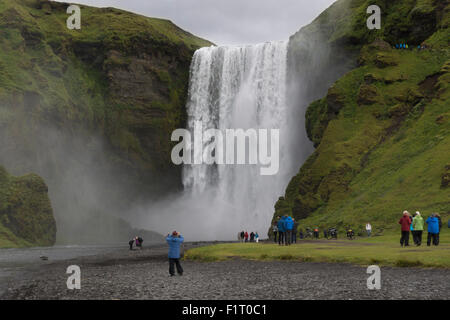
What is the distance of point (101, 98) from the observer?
4530 inches

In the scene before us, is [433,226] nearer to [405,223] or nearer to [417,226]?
[417,226]

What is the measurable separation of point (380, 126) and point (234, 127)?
39695 millimetres

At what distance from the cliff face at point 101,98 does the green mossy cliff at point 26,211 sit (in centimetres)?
1725

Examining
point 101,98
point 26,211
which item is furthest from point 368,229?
point 101,98

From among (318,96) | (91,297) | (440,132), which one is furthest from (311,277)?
(318,96)

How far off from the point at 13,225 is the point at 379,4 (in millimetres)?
68576

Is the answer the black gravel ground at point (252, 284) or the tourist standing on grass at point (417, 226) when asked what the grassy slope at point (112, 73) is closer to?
the black gravel ground at point (252, 284)

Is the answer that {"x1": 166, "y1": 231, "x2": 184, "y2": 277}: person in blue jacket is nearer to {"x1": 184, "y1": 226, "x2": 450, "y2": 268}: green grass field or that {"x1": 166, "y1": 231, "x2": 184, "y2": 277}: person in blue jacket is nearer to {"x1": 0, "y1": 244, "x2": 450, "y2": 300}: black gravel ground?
{"x1": 0, "y1": 244, "x2": 450, "y2": 300}: black gravel ground

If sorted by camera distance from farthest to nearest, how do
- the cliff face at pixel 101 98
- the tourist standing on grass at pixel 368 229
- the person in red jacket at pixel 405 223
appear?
the cliff face at pixel 101 98 → the tourist standing on grass at pixel 368 229 → the person in red jacket at pixel 405 223

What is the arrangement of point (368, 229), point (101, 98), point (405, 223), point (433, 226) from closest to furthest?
point (433, 226) → point (405, 223) → point (368, 229) → point (101, 98)

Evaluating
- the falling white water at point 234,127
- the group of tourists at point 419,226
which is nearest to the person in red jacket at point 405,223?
the group of tourists at point 419,226

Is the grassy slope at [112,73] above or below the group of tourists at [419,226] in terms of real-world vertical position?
above

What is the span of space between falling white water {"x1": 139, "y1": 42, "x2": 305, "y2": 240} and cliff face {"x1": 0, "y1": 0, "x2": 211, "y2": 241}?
6.13 meters

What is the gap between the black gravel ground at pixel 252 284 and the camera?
18828 mm
